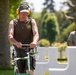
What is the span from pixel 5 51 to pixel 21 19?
956cm

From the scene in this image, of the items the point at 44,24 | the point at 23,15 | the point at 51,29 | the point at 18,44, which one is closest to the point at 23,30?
the point at 23,15

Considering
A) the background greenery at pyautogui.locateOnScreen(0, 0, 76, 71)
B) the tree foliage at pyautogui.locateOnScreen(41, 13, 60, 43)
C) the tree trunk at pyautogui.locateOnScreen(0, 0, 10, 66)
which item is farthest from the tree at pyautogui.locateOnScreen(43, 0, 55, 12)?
the tree trunk at pyautogui.locateOnScreen(0, 0, 10, 66)

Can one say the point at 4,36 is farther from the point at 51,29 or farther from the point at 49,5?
the point at 49,5

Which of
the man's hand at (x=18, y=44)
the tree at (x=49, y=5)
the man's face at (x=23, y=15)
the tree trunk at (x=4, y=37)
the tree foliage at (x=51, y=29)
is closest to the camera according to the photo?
the man's hand at (x=18, y=44)

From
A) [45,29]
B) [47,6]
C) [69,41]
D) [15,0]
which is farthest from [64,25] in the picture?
[69,41]

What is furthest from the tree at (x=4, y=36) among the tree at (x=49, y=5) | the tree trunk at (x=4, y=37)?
the tree at (x=49, y=5)

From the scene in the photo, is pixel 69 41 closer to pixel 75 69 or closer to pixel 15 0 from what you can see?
pixel 75 69

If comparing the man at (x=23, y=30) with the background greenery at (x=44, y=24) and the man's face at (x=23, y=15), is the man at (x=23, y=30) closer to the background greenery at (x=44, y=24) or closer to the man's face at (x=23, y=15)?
the man's face at (x=23, y=15)

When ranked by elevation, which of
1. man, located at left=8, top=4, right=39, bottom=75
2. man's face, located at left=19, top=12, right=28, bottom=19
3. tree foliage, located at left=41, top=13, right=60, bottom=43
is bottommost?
tree foliage, located at left=41, top=13, right=60, bottom=43

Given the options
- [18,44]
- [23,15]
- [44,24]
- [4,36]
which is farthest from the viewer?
[44,24]

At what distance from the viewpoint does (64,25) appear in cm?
8781

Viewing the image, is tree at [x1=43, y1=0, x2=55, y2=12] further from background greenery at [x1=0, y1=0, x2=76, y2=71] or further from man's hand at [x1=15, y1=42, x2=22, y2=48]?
man's hand at [x1=15, y1=42, x2=22, y2=48]

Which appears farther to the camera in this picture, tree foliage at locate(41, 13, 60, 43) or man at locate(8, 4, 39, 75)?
tree foliage at locate(41, 13, 60, 43)

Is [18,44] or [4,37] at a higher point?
[18,44]
